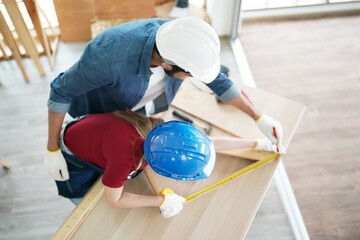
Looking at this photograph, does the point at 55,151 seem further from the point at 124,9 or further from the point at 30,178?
the point at 124,9

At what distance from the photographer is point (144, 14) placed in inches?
127

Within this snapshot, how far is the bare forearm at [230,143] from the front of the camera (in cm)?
173

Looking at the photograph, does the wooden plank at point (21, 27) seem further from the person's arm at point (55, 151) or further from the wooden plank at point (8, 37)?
the person's arm at point (55, 151)

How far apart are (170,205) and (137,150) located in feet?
1.23

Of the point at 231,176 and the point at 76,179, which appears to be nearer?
the point at 231,176

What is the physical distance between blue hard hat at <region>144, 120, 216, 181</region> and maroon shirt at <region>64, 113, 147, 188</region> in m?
0.07

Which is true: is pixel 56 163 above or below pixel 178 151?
below

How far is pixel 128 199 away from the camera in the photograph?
4.90 ft

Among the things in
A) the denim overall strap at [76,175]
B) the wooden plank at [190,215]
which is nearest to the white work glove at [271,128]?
the wooden plank at [190,215]

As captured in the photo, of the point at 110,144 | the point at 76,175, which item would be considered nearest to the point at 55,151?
the point at 76,175

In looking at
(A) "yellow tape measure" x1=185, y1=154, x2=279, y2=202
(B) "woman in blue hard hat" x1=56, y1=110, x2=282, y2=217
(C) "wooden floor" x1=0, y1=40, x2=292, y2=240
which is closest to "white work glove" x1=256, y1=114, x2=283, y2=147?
(A) "yellow tape measure" x1=185, y1=154, x2=279, y2=202

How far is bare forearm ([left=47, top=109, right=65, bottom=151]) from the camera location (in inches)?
62.4

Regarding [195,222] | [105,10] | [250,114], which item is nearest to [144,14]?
[105,10]

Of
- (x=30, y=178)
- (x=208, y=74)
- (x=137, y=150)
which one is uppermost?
(x=208, y=74)
